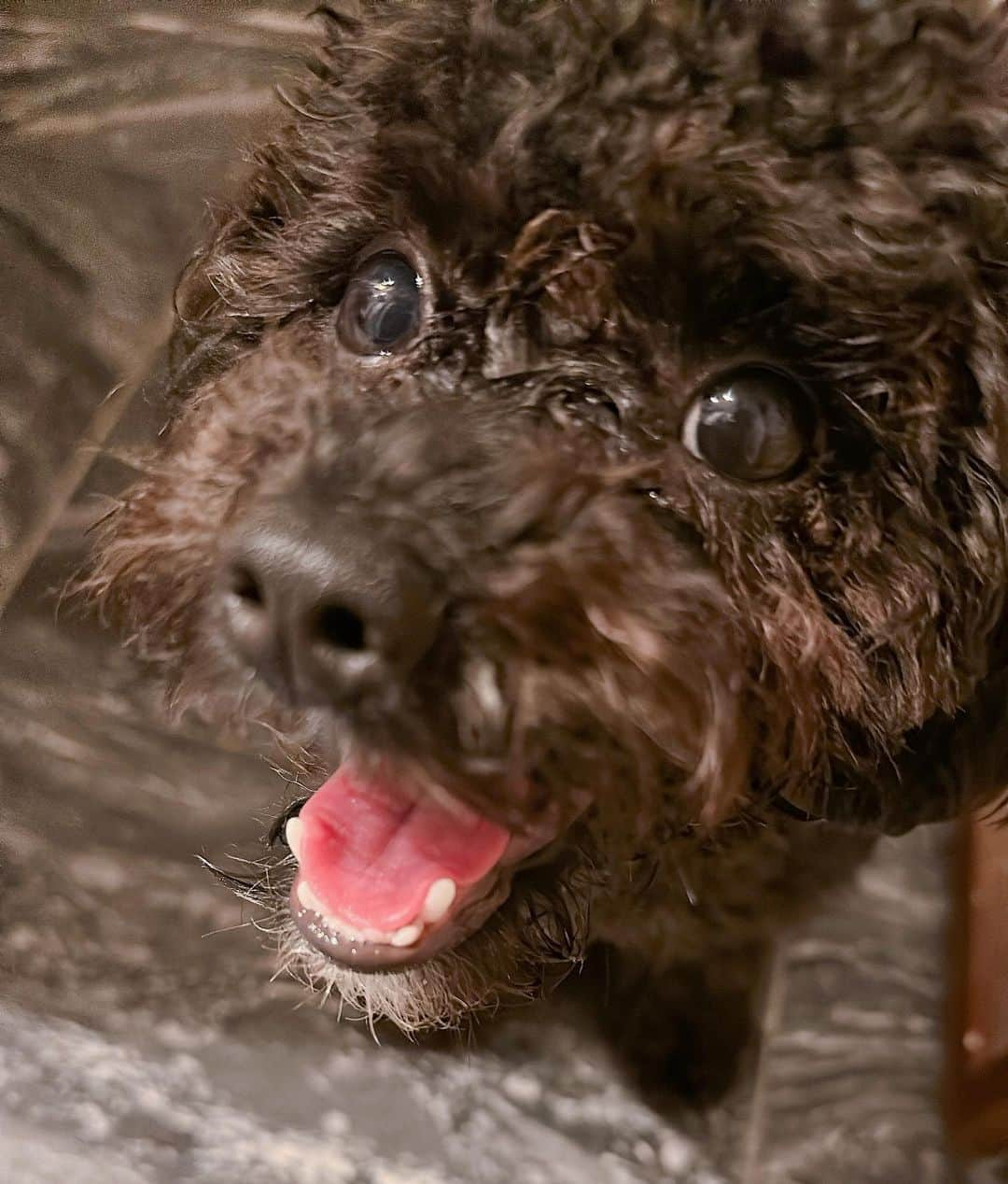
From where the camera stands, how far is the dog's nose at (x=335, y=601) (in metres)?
0.60

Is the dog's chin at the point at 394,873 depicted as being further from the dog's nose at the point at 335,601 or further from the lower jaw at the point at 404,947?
the dog's nose at the point at 335,601

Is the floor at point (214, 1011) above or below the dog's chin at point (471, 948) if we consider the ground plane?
below

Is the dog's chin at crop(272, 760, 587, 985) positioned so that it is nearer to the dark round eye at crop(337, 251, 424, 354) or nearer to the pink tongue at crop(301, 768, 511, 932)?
the pink tongue at crop(301, 768, 511, 932)

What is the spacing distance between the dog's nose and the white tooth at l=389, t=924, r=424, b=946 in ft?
0.74

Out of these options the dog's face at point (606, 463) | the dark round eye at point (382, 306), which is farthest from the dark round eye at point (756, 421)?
the dark round eye at point (382, 306)

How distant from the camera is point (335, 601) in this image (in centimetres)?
60

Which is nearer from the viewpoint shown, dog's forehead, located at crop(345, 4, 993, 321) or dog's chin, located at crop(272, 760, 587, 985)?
dog's forehead, located at crop(345, 4, 993, 321)

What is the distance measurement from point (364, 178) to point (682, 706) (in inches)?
16.7

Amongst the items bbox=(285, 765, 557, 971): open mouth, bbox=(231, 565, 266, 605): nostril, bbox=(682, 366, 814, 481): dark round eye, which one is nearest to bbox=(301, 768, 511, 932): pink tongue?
bbox=(285, 765, 557, 971): open mouth

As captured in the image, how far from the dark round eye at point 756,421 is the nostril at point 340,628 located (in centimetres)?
28

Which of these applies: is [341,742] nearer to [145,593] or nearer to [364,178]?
[145,593]

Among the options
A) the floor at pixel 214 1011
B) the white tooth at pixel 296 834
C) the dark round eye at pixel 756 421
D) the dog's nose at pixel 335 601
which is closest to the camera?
the dog's nose at pixel 335 601

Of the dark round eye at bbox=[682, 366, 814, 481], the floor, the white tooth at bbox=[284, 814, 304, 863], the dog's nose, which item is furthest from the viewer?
the floor

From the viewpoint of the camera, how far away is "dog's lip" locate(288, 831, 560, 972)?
2.60ft
